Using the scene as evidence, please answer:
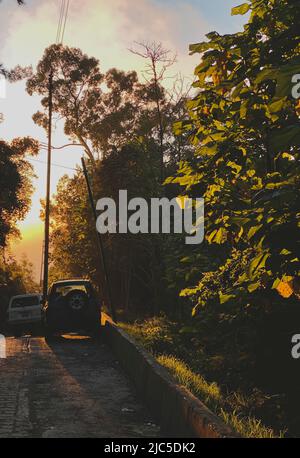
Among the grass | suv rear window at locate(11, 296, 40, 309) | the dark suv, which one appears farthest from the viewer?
suv rear window at locate(11, 296, 40, 309)

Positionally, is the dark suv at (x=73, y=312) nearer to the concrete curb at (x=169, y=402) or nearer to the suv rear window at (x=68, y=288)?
the suv rear window at (x=68, y=288)

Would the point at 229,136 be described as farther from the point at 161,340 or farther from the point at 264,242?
the point at 161,340

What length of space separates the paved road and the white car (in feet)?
29.9

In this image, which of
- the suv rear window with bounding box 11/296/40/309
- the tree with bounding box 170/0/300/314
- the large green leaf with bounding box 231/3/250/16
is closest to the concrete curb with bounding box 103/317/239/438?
the tree with bounding box 170/0/300/314

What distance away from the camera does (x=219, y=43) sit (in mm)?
6840

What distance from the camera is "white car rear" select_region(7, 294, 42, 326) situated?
77.0ft

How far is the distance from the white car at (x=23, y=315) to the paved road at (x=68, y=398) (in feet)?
29.9

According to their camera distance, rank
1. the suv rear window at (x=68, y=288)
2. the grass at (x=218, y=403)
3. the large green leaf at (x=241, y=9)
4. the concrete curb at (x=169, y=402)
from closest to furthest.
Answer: the concrete curb at (x=169, y=402)
the grass at (x=218, y=403)
the large green leaf at (x=241, y=9)
the suv rear window at (x=68, y=288)

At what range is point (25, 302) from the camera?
79.2 ft

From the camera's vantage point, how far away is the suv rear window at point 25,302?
2392cm

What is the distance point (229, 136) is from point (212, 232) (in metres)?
1.22

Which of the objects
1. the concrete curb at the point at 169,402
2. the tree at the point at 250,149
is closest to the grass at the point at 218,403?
the concrete curb at the point at 169,402

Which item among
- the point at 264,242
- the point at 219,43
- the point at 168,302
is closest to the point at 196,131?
the point at 219,43

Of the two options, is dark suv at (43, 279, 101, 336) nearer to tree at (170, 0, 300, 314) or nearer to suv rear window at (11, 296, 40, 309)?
suv rear window at (11, 296, 40, 309)
